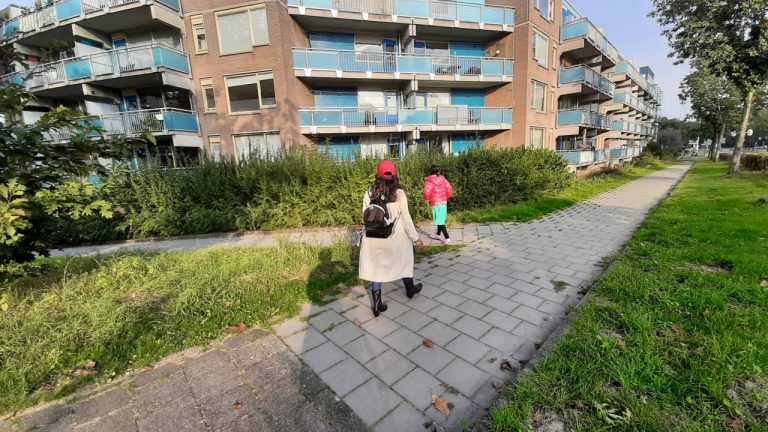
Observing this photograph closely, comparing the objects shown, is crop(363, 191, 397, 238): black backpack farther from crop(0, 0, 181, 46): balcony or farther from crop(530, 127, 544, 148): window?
crop(530, 127, 544, 148): window

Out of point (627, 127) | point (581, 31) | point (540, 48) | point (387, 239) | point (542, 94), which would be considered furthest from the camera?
point (627, 127)

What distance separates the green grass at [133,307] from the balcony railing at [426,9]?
1407cm

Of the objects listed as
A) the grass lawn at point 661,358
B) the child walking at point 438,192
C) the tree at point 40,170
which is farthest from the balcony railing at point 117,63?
the grass lawn at point 661,358

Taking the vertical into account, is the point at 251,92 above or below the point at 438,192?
above

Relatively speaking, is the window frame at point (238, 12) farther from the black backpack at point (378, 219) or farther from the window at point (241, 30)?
the black backpack at point (378, 219)

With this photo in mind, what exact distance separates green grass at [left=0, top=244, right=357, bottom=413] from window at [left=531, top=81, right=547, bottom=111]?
17766 mm

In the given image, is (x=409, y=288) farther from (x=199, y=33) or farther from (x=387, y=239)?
(x=199, y=33)

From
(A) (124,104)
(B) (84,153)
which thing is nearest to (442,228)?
(B) (84,153)

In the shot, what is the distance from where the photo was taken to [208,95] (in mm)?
15781

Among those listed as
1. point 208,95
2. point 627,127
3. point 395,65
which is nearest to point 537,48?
point 395,65

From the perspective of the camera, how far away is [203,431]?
215 cm

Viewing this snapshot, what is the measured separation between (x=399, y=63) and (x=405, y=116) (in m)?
2.65

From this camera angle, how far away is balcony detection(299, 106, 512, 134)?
15.0 meters

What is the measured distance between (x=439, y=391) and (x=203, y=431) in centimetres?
172
